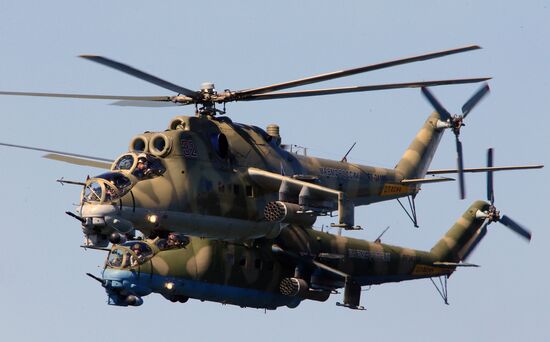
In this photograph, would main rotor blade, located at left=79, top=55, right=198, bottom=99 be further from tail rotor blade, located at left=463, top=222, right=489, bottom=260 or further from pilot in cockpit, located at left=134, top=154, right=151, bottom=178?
tail rotor blade, located at left=463, top=222, right=489, bottom=260

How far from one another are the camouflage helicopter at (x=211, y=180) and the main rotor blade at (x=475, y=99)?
13.4 feet

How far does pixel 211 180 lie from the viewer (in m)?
43.2

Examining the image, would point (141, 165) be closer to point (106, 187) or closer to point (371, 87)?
point (106, 187)

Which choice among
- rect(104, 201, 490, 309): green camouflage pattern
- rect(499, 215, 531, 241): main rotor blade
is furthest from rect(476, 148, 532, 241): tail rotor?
rect(104, 201, 490, 309): green camouflage pattern

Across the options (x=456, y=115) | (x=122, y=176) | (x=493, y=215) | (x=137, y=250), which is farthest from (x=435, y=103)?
(x=122, y=176)

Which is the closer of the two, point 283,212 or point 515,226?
point 283,212

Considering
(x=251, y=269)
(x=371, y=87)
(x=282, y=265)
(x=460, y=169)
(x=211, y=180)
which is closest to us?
(x=371, y=87)

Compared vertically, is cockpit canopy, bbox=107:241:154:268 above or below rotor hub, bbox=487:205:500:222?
below

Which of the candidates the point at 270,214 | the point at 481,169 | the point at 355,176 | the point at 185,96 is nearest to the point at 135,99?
the point at 185,96

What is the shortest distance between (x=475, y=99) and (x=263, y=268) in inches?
421

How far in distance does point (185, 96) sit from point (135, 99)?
168 cm

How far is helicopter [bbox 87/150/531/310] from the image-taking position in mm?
47188

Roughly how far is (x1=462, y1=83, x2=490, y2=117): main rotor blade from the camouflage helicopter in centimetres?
409

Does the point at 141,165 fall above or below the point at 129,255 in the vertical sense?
→ above
